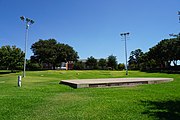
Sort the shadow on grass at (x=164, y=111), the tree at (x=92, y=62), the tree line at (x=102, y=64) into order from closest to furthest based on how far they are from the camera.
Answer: the shadow on grass at (x=164, y=111), the tree line at (x=102, y=64), the tree at (x=92, y=62)

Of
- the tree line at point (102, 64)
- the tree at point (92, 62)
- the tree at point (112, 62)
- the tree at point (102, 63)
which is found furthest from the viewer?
the tree at point (102, 63)

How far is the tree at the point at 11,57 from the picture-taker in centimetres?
5366

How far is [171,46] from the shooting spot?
63.8 meters

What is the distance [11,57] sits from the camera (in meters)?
53.8

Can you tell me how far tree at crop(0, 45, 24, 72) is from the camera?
53.7 meters

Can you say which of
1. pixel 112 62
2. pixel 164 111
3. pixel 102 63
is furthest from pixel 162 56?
pixel 164 111

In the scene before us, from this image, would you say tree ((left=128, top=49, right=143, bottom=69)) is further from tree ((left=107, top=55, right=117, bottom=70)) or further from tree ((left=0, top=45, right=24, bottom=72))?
tree ((left=0, top=45, right=24, bottom=72))

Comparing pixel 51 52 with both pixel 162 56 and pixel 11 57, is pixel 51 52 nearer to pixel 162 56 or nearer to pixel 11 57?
pixel 11 57

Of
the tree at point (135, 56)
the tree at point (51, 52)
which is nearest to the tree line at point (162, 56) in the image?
the tree at point (135, 56)

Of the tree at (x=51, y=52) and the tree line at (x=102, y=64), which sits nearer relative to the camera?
the tree at (x=51, y=52)

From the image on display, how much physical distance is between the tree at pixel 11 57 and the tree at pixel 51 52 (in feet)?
49.9

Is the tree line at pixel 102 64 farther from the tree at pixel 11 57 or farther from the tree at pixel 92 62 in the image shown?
the tree at pixel 11 57

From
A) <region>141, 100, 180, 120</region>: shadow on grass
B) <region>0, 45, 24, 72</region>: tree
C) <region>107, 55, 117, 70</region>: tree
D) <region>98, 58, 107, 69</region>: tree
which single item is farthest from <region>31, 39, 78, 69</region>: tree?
<region>141, 100, 180, 120</region>: shadow on grass

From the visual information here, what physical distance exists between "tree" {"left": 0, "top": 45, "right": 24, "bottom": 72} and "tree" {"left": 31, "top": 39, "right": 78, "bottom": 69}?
49.9ft
